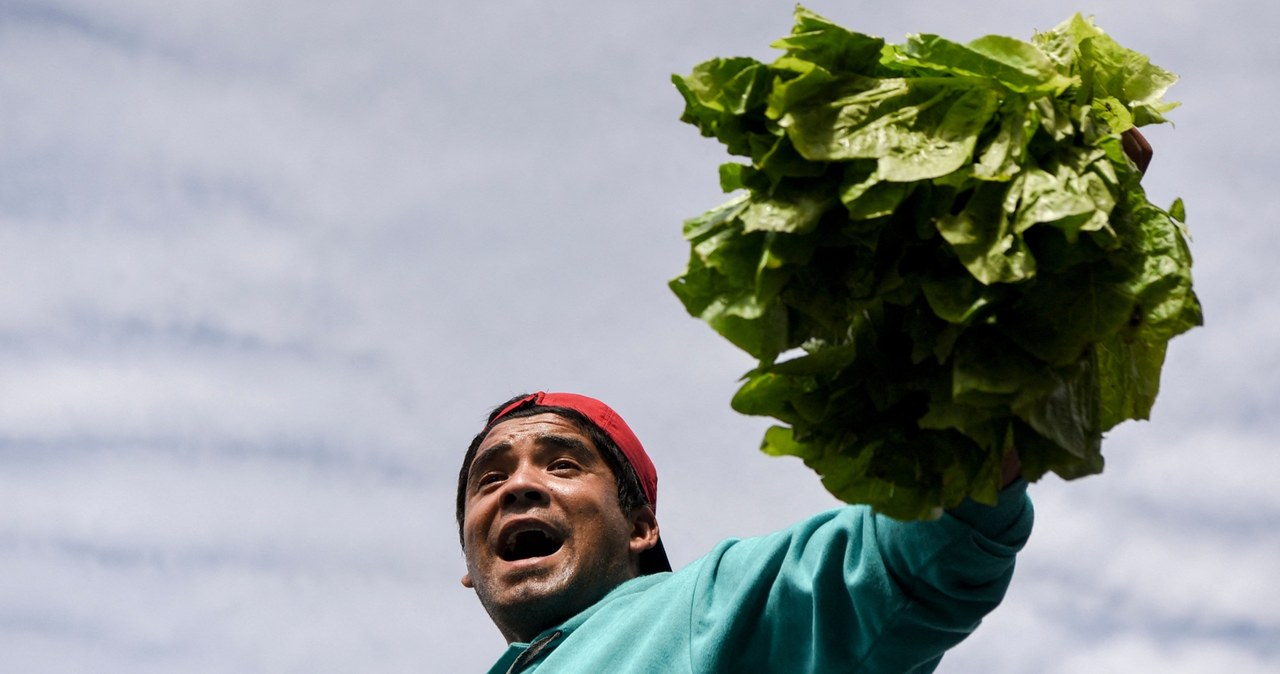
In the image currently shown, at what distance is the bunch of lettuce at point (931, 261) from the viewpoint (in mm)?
3211

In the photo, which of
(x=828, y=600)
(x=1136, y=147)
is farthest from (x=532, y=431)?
(x=1136, y=147)

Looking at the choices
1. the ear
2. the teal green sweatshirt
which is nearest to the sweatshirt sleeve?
the teal green sweatshirt

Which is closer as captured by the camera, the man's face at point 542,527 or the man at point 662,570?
the man at point 662,570

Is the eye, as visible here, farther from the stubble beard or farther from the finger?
the finger

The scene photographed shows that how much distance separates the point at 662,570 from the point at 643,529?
9.4 inches

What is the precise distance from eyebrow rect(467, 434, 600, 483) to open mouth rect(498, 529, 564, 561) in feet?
1.56

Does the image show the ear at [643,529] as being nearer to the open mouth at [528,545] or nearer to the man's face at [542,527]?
the man's face at [542,527]

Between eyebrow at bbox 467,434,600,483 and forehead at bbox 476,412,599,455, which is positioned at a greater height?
forehead at bbox 476,412,599,455

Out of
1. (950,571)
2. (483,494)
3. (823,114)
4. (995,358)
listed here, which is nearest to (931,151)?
(823,114)

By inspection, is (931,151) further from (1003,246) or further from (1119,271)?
(1119,271)

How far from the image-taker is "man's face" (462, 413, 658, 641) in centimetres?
592

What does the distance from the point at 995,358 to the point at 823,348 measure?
0.39 meters

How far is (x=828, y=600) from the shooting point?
425cm

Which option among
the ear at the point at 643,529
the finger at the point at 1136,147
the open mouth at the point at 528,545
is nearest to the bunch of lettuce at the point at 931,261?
the finger at the point at 1136,147
